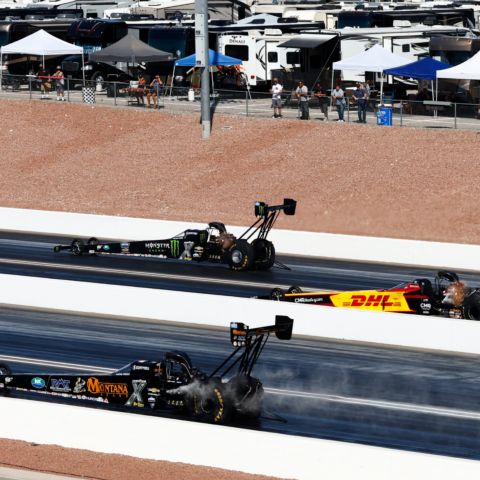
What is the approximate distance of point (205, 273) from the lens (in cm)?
2822

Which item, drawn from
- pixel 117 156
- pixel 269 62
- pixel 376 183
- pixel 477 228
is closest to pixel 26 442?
pixel 477 228

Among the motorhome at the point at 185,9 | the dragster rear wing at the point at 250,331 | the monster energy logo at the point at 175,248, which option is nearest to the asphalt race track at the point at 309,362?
the monster energy logo at the point at 175,248

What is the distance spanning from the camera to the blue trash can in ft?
129

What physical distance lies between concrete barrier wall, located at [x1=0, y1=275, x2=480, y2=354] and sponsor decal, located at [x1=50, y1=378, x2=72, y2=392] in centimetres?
535

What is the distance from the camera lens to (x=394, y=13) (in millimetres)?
51312

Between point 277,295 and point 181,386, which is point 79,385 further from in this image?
point 277,295

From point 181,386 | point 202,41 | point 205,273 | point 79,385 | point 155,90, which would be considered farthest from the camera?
point 155,90

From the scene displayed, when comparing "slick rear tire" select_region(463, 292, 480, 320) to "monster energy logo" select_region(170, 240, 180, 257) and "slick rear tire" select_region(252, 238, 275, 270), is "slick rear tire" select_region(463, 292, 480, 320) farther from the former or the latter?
"monster energy logo" select_region(170, 240, 180, 257)

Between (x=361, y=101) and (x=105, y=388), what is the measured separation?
928 inches

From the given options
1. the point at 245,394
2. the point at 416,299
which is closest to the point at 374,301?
the point at 416,299

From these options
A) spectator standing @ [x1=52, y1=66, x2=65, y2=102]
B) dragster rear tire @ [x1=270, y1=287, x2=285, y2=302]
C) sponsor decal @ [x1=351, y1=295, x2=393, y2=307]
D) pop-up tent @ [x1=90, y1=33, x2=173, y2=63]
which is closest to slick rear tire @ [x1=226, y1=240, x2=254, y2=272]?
dragster rear tire @ [x1=270, y1=287, x2=285, y2=302]

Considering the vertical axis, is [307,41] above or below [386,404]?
above

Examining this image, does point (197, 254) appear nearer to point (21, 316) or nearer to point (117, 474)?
point (21, 316)

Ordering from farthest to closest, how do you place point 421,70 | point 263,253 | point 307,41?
point 307,41 < point 421,70 < point 263,253
